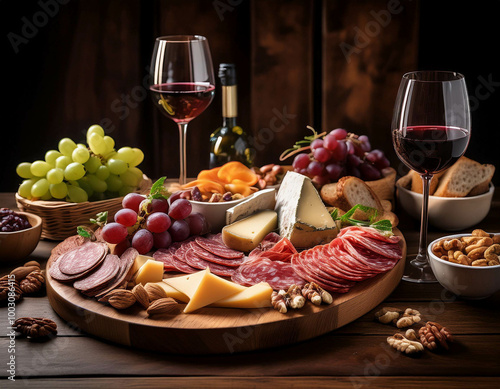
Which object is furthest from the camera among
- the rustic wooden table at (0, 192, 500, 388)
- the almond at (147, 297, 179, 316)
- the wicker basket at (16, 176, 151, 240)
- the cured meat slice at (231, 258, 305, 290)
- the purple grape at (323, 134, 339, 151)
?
the purple grape at (323, 134, 339, 151)

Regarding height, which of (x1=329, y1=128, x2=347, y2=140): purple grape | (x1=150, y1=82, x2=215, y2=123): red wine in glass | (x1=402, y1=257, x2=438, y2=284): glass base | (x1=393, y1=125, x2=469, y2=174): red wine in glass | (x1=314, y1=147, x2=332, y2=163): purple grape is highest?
(x1=150, y1=82, x2=215, y2=123): red wine in glass

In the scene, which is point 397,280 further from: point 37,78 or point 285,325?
point 37,78

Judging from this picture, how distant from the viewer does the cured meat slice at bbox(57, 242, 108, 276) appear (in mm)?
1247

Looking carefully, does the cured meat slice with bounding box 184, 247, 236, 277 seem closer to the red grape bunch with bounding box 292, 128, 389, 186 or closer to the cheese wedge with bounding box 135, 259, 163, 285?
the cheese wedge with bounding box 135, 259, 163, 285

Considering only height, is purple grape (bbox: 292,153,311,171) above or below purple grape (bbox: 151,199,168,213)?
above

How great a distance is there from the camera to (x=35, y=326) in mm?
1097

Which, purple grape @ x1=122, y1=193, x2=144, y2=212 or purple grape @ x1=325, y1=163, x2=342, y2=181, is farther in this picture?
purple grape @ x1=325, y1=163, x2=342, y2=181

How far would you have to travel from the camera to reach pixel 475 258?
119cm

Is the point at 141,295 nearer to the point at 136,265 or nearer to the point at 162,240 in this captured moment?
the point at 136,265

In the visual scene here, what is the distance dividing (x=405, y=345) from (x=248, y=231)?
1.64ft

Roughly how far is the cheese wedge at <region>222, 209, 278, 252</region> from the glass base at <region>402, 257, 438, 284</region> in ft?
1.10

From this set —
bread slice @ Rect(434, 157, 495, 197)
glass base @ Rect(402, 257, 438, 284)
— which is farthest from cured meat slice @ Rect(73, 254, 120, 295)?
bread slice @ Rect(434, 157, 495, 197)

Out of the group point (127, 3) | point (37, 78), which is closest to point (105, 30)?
point (127, 3)

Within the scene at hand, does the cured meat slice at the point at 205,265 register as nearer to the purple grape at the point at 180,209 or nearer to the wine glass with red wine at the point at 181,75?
the purple grape at the point at 180,209
